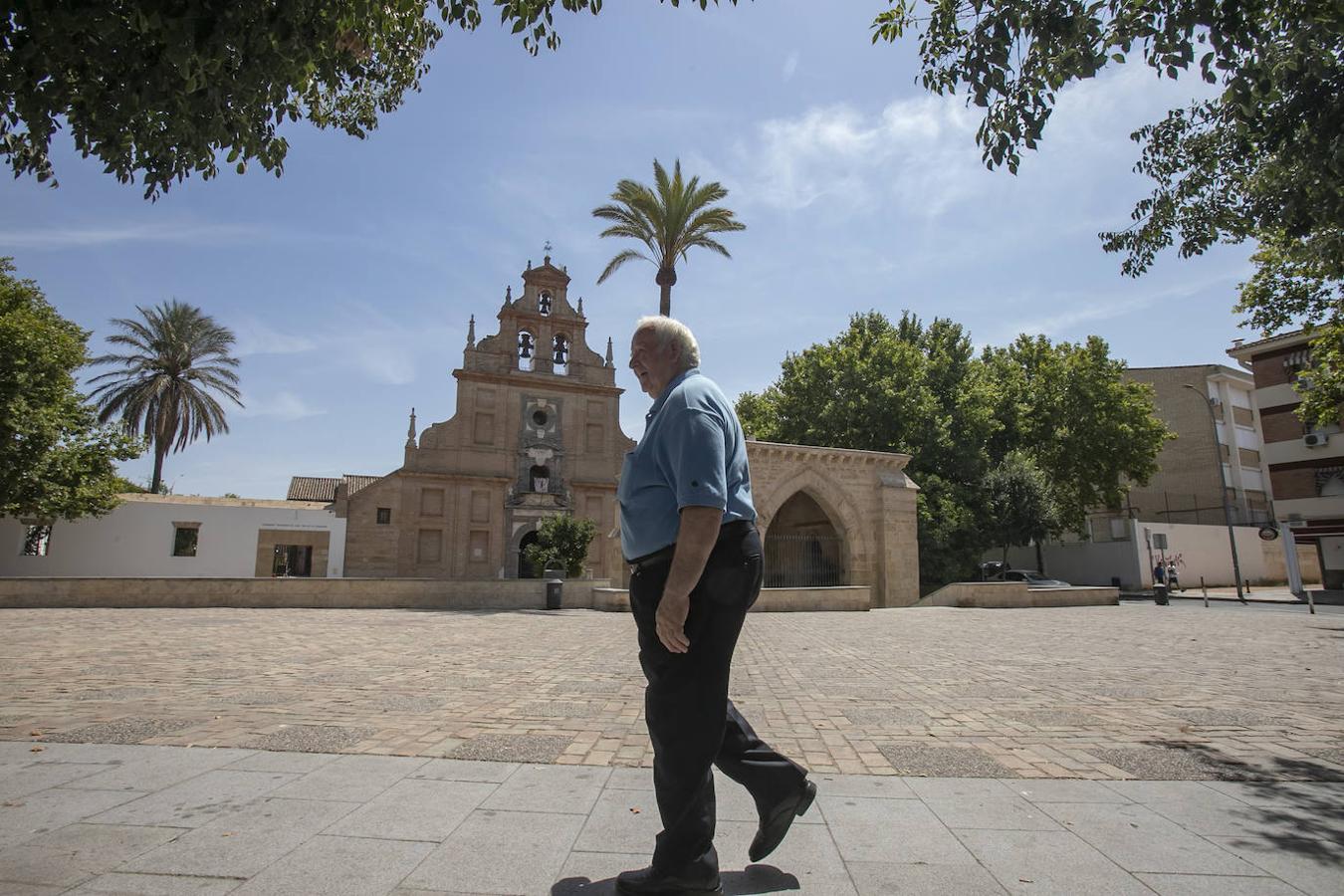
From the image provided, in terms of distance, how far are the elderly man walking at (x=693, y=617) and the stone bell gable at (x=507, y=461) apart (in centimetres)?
3175

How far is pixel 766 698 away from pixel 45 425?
88.6 feet

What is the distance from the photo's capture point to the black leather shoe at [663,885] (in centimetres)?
204

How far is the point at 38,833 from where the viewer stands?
97.3 inches

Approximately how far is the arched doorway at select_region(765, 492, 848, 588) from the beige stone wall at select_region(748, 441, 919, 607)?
65 cm

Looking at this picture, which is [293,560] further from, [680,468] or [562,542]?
[680,468]

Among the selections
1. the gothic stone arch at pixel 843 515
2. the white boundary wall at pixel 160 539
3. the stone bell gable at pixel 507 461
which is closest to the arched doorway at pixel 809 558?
the gothic stone arch at pixel 843 515

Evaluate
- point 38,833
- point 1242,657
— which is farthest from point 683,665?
point 1242,657

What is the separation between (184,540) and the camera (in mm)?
29797

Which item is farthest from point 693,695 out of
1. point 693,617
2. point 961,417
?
point 961,417

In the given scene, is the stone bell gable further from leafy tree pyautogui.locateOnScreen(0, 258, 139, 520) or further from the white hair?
the white hair

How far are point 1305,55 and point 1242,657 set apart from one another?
7.33m

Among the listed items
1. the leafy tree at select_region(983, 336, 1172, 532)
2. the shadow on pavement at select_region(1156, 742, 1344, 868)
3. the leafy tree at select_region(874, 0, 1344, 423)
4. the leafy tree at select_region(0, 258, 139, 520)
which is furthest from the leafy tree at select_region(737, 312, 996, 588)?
the leafy tree at select_region(0, 258, 139, 520)

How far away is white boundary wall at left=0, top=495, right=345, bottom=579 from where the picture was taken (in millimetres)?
27953

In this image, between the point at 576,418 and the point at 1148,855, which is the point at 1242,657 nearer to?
the point at 1148,855
